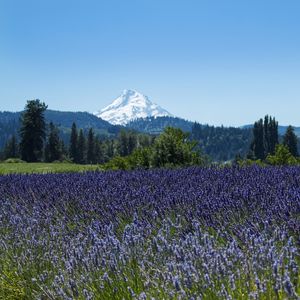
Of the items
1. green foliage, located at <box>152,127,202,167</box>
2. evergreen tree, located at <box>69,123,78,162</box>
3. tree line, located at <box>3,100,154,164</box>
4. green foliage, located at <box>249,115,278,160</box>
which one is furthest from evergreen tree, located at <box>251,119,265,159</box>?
green foliage, located at <box>152,127,202,167</box>

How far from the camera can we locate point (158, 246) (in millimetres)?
3035

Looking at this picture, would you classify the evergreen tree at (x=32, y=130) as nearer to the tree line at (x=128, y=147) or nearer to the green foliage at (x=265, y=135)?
the tree line at (x=128, y=147)

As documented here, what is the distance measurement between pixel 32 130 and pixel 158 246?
63.6m

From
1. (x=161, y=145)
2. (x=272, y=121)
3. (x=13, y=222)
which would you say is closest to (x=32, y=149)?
(x=161, y=145)

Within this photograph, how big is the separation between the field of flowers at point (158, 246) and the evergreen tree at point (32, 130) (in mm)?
59712

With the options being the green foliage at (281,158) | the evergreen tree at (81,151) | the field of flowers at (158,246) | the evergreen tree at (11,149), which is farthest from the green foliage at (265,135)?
the field of flowers at (158,246)

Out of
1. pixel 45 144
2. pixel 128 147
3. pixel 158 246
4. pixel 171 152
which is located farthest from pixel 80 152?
pixel 158 246

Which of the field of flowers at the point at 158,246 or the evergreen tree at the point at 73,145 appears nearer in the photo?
the field of flowers at the point at 158,246

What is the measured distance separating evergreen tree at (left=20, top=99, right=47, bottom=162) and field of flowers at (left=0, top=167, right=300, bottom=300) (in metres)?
59.7

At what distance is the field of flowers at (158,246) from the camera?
8.03ft

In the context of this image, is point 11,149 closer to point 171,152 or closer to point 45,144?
point 45,144

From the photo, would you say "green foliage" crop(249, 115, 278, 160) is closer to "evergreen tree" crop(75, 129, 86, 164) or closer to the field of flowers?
"evergreen tree" crop(75, 129, 86, 164)

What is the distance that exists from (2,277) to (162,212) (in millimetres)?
1596

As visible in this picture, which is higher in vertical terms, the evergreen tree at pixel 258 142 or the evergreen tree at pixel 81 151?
the evergreen tree at pixel 258 142
